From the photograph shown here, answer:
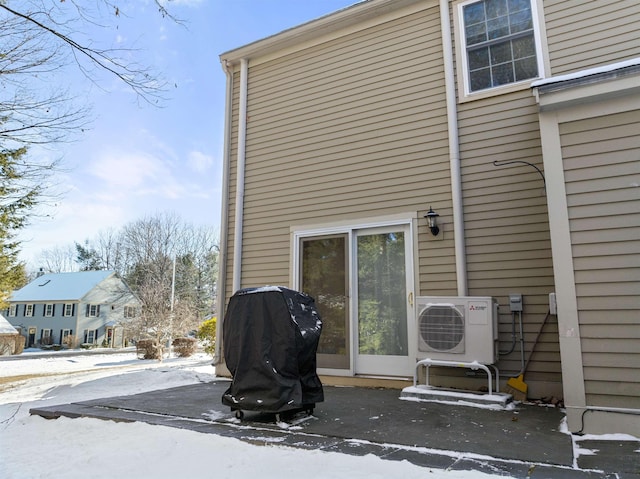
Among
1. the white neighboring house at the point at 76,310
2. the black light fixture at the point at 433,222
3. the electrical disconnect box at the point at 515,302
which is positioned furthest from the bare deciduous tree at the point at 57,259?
the electrical disconnect box at the point at 515,302

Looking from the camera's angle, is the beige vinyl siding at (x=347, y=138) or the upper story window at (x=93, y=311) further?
the upper story window at (x=93, y=311)

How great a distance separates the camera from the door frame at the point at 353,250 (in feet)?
15.7

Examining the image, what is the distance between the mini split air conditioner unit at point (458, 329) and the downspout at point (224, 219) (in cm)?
299

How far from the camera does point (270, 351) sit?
3.25m

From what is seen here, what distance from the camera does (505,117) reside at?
4.62m

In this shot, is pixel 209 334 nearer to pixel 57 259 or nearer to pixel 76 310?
pixel 76 310

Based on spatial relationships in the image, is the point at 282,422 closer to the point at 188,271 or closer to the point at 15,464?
the point at 15,464

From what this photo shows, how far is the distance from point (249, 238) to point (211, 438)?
3552 millimetres

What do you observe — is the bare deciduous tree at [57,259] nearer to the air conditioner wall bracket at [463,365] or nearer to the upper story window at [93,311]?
the upper story window at [93,311]

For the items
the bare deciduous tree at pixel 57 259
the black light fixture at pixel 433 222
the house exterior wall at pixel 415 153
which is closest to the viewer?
the house exterior wall at pixel 415 153

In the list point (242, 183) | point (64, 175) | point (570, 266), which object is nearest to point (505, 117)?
point (570, 266)

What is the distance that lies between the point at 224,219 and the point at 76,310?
26799mm

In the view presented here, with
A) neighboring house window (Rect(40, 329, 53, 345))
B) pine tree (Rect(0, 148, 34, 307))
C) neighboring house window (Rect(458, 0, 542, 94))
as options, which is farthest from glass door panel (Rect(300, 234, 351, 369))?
neighboring house window (Rect(40, 329, 53, 345))

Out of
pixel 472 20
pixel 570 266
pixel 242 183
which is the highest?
pixel 472 20
